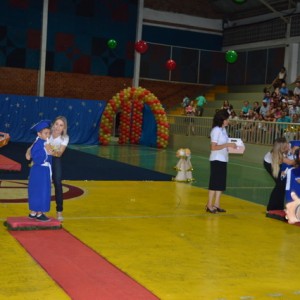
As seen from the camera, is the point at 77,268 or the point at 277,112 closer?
the point at 77,268

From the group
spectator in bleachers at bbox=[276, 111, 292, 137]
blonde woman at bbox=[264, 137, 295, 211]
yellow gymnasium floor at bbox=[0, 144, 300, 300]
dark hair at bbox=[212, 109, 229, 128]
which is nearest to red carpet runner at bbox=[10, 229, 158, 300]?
yellow gymnasium floor at bbox=[0, 144, 300, 300]

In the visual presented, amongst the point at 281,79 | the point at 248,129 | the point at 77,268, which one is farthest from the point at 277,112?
the point at 77,268

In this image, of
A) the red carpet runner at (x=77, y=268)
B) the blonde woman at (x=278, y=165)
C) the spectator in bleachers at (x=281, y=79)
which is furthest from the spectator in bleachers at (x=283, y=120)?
the red carpet runner at (x=77, y=268)

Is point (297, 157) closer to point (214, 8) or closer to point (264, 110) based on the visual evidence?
point (264, 110)

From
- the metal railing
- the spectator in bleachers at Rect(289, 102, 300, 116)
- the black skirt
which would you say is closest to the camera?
the black skirt

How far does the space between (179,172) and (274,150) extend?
417 centimetres

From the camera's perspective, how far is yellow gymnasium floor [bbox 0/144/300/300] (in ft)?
15.3

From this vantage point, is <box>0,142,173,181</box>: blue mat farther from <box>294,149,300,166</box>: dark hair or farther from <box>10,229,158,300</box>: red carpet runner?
<box>10,229,158,300</box>: red carpet runner

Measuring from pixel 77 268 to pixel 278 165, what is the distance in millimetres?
3980

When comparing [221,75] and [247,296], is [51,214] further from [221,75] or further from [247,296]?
[221,75]

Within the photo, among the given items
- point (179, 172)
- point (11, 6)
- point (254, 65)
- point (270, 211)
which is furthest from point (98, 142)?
point (270, 211)

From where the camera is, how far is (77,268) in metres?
5.05

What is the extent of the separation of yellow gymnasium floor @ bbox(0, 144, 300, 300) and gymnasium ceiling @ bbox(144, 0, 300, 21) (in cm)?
1946

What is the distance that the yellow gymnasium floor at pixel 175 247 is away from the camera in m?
4.66
